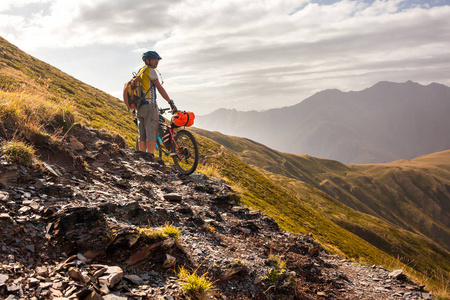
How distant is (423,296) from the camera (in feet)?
25.0

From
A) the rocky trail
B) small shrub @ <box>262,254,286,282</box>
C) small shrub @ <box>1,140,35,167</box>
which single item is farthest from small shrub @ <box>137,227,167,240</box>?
small shrub @ <box>1,140,35,167</box>

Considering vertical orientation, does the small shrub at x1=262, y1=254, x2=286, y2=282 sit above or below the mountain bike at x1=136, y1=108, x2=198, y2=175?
below

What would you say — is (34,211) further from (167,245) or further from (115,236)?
(167,245)

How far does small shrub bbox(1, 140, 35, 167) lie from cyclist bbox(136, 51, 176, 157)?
4.66 meters

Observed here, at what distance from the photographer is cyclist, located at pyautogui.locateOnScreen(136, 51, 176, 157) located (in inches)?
385

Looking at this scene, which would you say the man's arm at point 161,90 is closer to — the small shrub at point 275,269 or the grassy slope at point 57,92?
the grassy slope at point 57,92

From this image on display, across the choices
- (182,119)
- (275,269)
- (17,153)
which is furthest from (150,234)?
(182,119)

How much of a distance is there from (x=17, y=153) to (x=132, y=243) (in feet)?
11.8

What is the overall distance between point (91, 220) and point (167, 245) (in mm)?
1599

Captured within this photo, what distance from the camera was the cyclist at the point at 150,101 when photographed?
9789 mm

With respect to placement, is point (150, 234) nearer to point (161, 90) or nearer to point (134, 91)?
point (161, 90)

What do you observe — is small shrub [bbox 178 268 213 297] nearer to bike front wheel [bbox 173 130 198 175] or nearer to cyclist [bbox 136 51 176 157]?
bike front wheel [bbox 173 130 198 175]

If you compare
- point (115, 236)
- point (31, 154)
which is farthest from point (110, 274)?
point (31, 154)

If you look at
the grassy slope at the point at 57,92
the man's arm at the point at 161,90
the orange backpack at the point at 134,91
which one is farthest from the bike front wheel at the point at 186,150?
the grassy slope at the point at 57,92
